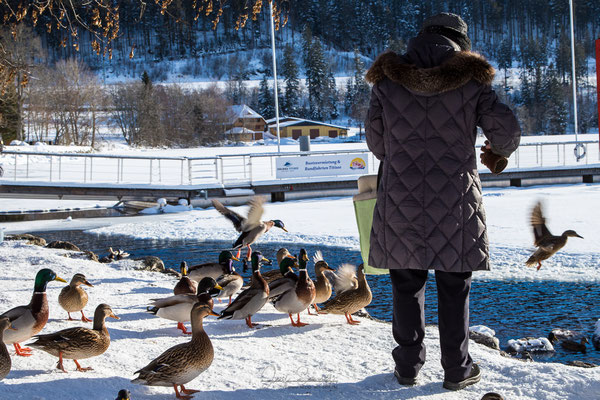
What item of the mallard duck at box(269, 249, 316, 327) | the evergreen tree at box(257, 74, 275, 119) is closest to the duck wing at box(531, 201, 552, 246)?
the mallard duck at box(269, 249, 316, 327)

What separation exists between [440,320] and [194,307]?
4.41ft

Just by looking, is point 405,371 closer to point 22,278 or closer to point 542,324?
point 542,324

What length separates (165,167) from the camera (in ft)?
→ 87.4

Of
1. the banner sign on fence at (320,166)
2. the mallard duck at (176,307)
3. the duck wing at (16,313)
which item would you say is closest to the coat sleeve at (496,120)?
the mallard duck at (176,307)

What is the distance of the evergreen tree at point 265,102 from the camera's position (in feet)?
272

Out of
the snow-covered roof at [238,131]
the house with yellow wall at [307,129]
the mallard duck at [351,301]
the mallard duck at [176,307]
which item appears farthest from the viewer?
the house with yellow wall at [307,129]

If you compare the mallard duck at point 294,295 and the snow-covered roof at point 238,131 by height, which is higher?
the snow-covered roof at point 238,131

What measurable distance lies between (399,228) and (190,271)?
4201mm

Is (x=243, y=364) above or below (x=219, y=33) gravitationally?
below

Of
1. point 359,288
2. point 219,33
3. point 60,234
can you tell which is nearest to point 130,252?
point 60,234

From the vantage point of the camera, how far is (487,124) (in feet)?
10.5

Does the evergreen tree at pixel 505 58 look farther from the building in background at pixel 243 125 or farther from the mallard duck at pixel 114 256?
the mallard duck at pixel 114 256

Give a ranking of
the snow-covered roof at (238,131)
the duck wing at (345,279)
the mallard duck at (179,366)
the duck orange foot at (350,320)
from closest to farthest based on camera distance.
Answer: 1. the mallard duck at (179,366)
2. the duck orange foot at (350,320)
3. the duck wing at (345,279)
4. the snow-covered roof at (238,131)

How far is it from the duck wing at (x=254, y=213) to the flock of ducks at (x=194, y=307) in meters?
1.26
